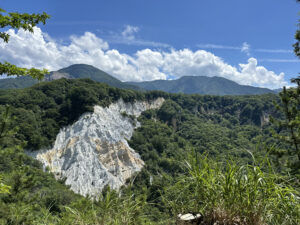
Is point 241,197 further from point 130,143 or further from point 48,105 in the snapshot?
point 48,105

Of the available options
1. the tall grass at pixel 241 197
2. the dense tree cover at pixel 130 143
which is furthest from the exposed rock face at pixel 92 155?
the tall grass at pixel 241 197

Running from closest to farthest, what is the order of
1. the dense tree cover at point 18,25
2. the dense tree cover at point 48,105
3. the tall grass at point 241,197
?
the tall grass at point 241,197, the dense tree cover at point 18,25, the dense tree cover at point 48,105

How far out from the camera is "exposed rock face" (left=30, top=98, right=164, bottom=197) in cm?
3781

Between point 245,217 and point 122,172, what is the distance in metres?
41.6

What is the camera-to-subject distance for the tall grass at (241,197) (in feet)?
6.46

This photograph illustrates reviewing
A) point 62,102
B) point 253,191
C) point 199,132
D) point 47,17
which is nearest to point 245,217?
point 253,191

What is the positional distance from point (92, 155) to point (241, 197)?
42735 millimetres

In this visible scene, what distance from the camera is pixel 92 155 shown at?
4200 cm

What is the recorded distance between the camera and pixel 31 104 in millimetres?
44031

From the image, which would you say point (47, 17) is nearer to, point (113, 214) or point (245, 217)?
point (113, 214)

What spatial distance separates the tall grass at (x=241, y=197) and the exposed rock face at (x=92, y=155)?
3526cm

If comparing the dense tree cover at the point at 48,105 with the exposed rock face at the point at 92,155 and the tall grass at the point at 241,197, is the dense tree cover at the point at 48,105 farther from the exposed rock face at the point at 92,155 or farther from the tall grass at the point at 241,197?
the tall grass at the point at 241,197

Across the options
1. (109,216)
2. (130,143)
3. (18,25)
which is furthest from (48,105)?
(109,216)

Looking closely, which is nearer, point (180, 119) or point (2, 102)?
point (2, 102)
